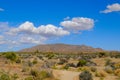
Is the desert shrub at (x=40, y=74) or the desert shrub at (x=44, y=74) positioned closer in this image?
the desert shrub at (x=40, y=74)

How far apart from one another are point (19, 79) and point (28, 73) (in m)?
4.62

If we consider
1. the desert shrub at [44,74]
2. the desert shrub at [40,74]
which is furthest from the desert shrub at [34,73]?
the desert shrub at [44,74]

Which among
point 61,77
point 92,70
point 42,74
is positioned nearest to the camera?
point 42,74

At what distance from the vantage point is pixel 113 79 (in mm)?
32094

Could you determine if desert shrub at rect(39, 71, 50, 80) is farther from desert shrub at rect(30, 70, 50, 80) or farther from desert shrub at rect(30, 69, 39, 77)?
desert shrub at rect(30, 69, 39, 77)

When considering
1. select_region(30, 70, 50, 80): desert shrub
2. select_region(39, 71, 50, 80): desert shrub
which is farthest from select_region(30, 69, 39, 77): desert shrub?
select_region(39, 71, 50, 80): desert shrub

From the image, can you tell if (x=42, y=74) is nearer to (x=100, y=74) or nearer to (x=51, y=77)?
(x=51, y=77)

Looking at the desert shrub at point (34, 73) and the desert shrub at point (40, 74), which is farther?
the desert shrub at point (34, 73)

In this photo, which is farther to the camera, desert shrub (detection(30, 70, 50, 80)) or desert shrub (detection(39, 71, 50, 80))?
desert shrub (detection(39, 71, 50, 80))

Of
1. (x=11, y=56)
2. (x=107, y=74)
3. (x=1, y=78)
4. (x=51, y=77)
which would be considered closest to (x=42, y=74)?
(x=51, y=77)

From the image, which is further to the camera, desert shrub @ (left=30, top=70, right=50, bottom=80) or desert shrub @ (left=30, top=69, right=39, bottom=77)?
desert shrub @ (left=30, top=69, right=39, bottom=77)

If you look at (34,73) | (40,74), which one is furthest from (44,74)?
(34,73)

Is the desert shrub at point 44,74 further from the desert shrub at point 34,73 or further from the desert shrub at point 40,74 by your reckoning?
the desert shrub at point 34,73

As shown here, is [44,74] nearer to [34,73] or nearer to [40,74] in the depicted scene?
[40,74]
